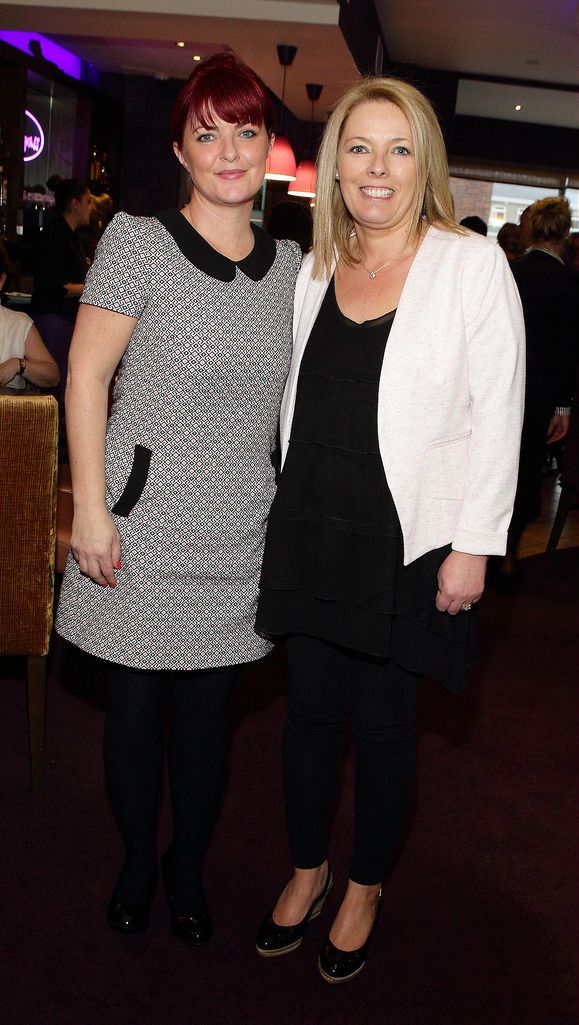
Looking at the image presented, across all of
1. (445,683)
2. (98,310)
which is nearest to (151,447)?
(98,310)

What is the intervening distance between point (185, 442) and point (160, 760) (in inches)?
24.9

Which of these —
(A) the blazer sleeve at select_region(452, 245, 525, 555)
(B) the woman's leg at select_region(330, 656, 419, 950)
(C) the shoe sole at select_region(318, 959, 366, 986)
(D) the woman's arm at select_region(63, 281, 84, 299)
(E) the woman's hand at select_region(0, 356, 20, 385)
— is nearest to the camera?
(A) the blazer sleeve at select_region(452, 245, 525, 555)

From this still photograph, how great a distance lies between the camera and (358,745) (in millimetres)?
1793

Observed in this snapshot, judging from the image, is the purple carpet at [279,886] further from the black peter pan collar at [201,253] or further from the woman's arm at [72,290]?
the woman's arm at [72,290]

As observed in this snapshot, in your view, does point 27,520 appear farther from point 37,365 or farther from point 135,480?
point 37,365

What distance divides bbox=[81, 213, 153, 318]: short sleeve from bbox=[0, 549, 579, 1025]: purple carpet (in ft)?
3.98

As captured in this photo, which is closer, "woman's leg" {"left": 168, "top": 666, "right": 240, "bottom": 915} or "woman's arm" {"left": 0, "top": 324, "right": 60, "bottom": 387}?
"woman's leg" {"left": 168, "top": 666, "right": 240, "bottom": 915}

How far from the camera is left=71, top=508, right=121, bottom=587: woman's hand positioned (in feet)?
5.36

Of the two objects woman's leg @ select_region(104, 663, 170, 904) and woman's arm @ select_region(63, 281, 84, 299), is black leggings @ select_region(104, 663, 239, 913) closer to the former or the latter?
woman's leg @ select_region(104, 663, 170, 904)

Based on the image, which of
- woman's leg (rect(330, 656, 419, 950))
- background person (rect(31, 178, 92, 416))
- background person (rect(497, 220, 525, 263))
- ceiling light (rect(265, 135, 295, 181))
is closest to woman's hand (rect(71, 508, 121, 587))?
woman's leg (rect(330, 656, 419, 950))

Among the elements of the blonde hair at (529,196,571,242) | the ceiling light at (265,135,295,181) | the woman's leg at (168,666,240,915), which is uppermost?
the ceiling light at (265,135,295,181)

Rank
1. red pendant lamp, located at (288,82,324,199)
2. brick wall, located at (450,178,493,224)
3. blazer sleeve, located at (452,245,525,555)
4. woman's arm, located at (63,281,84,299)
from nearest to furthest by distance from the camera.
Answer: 1. blazer sleeve, located at (452,245,525,555)
2. woman's arm, located at (63,281,84,299)
3. red pendant lamp, located at (288,82,324,199)
4. brick wall, located at (450,178,493,224)

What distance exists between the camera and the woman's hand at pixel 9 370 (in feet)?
10.6

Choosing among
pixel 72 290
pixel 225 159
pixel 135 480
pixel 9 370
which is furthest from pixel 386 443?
pixel 72 290
